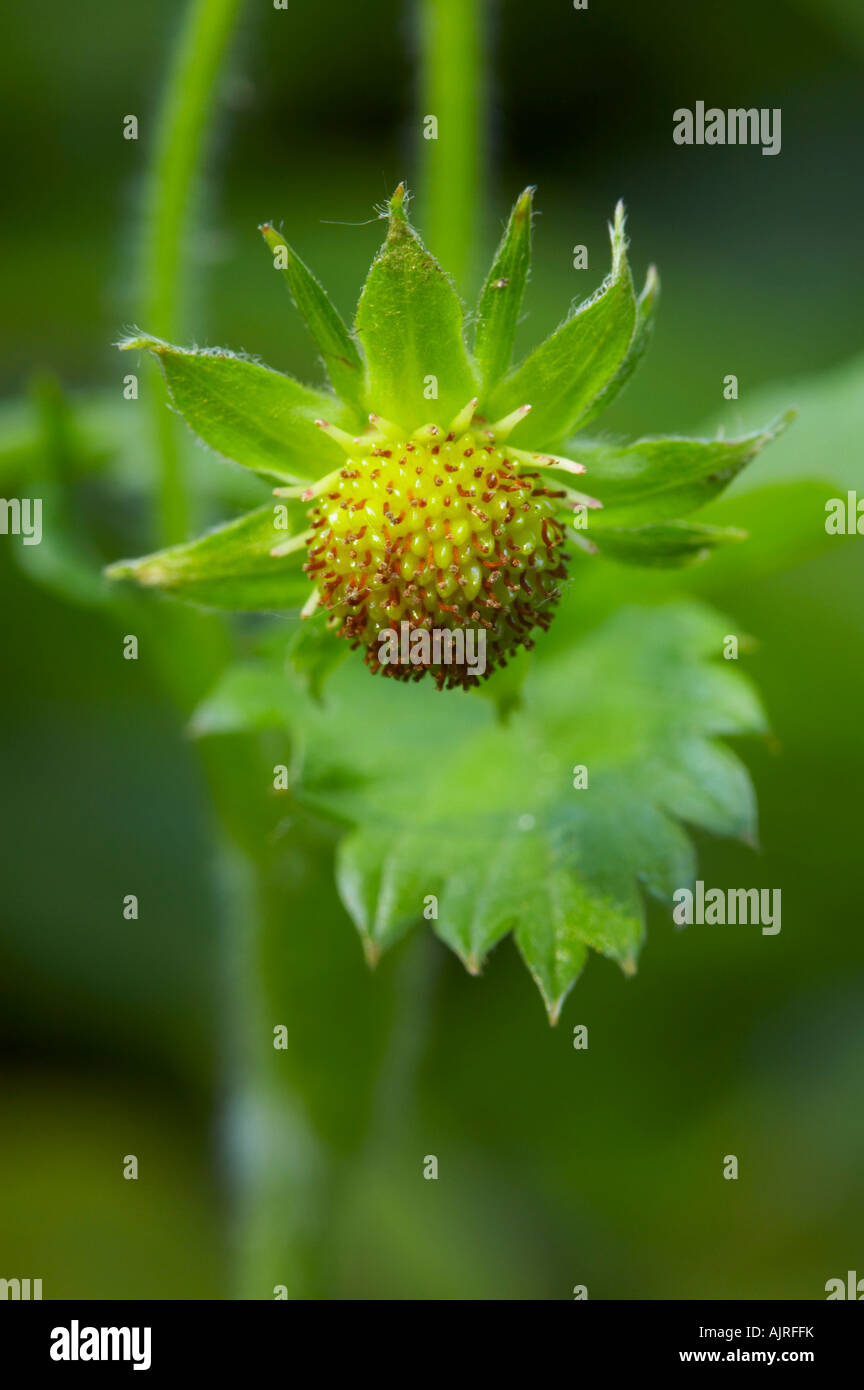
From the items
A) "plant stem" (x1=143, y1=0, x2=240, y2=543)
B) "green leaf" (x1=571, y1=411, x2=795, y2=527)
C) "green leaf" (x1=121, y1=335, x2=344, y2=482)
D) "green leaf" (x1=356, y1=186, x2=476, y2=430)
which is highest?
"plant stem" (x1=143, y1=0, x2=240, y2=543)

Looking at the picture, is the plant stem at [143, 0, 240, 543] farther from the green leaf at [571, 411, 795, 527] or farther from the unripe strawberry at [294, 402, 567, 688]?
the green leaf at [571, 411, 795, 527]

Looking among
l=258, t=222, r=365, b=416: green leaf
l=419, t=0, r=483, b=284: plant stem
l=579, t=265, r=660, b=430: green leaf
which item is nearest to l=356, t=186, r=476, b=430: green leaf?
l=258, t=222, r=365, b=416: green leaf

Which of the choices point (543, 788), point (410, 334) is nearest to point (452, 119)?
point (410, 334)

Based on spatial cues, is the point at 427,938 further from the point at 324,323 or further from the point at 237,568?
the point at 324,323

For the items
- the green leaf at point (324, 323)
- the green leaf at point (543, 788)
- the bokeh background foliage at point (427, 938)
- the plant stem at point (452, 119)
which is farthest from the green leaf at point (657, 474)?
the bokeh background foliage at point (427, 938)
